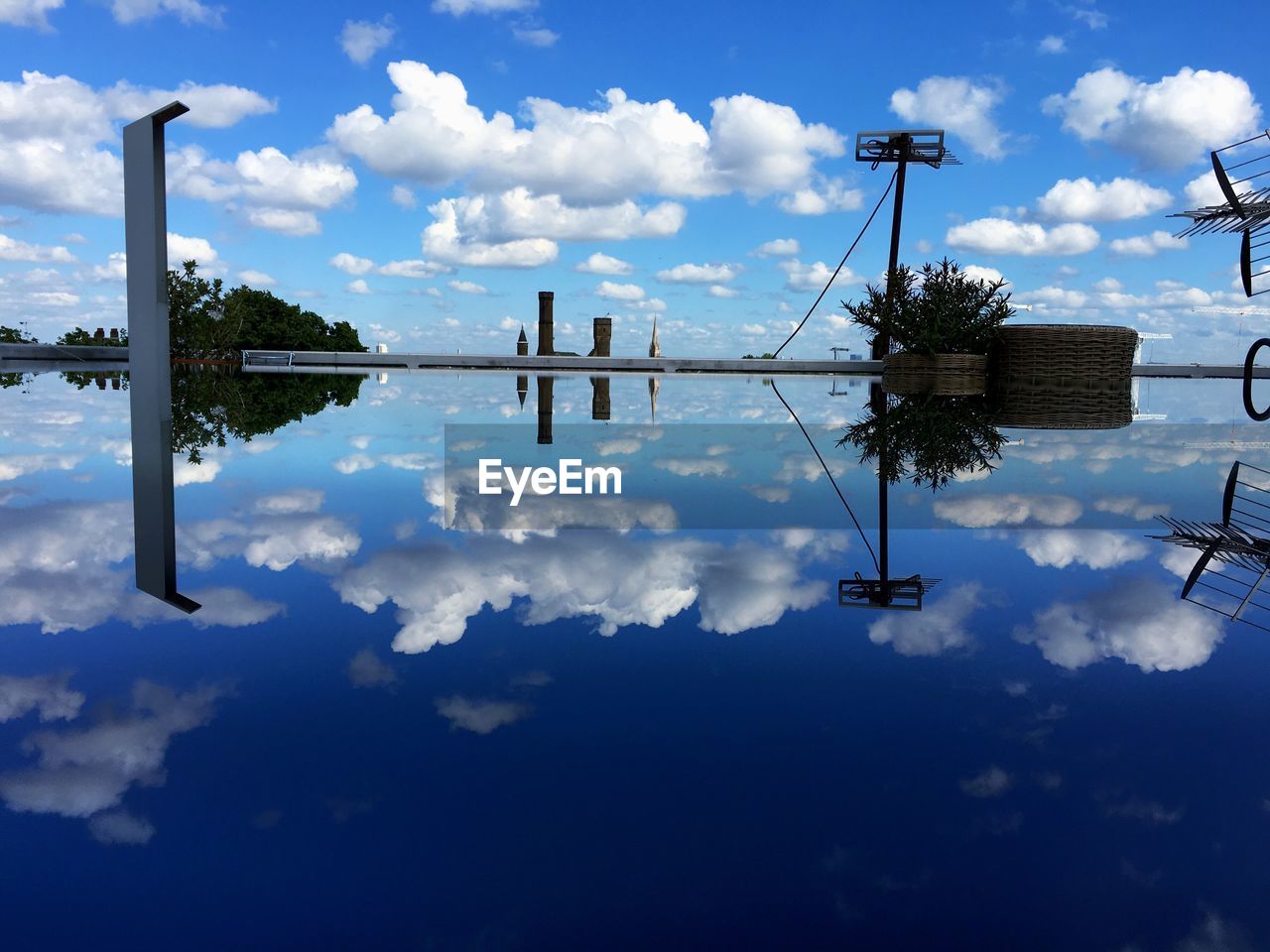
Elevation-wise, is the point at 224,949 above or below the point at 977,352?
below

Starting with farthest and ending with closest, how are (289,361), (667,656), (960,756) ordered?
(289,361) → (667,656) → (960,756)

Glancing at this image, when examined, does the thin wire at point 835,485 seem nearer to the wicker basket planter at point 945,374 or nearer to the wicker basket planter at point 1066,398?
the wicker basket planter at point 945,374

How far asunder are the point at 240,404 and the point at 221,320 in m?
9.62

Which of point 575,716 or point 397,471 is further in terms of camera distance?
point 397,471

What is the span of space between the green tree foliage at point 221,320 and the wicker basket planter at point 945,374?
10898 millimetres

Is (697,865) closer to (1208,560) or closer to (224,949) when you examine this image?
(224,949)

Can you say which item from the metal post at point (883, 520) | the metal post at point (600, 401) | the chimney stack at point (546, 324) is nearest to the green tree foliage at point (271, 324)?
the chimney stack at point (546, 324)

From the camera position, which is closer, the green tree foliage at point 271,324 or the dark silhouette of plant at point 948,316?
the dark silhouette of plant at point 948,316

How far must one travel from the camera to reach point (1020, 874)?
1.05 m

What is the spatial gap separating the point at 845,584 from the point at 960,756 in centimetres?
103

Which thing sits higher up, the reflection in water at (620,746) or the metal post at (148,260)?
the metal post at (148,260)

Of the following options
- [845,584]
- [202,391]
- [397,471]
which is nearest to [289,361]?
[202,391]

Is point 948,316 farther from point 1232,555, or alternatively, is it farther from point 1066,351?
point 1232,555

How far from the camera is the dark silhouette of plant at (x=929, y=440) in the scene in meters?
4.55
